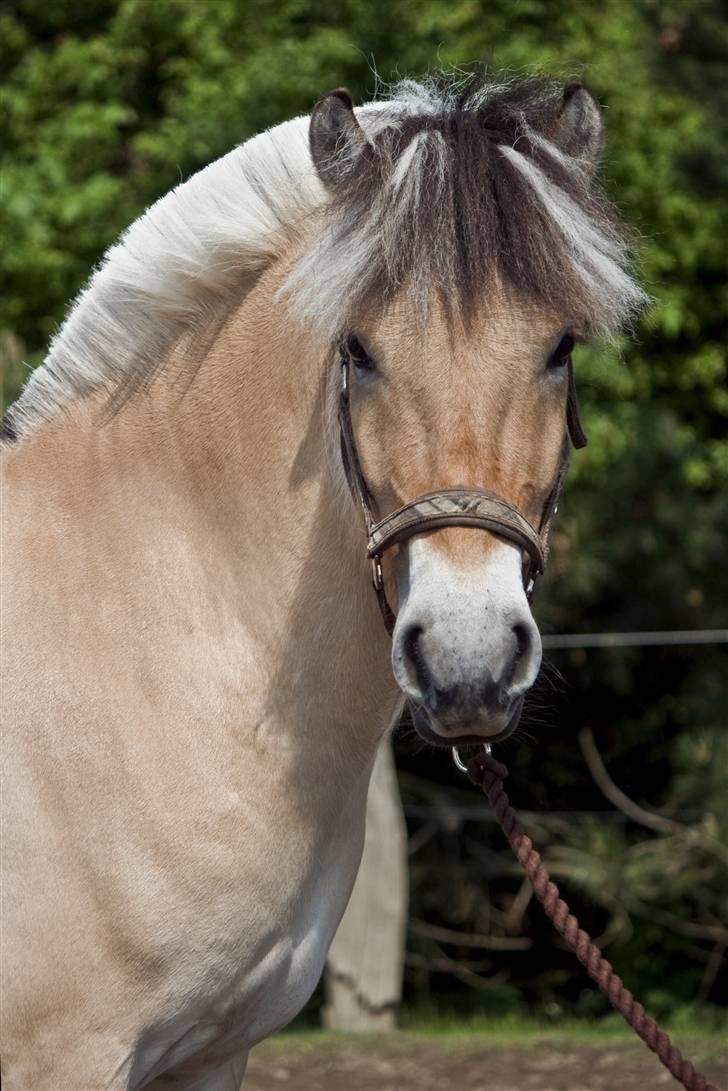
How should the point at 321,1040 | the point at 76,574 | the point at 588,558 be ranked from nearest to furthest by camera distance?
the point at 76,574 < the point at 321,1040 < the point at 588,558

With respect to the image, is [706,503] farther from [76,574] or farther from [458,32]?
[76,574]

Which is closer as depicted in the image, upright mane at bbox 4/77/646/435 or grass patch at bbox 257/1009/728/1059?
upright mane at bbox 4/77/646/435

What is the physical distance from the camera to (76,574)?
2822mm

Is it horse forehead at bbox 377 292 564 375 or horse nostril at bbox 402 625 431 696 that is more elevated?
horse forehead at bbox 377 292 564 375

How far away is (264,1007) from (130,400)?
4.13 ft

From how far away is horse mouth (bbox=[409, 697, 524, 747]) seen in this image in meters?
2.43

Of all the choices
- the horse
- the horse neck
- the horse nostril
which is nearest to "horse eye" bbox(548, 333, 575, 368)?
the horse

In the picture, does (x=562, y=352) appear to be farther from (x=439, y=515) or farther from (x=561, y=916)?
(x=561, y=916)

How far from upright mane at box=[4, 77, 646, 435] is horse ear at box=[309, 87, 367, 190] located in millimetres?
28

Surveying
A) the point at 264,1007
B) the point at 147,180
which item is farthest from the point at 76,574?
the point at 147,180

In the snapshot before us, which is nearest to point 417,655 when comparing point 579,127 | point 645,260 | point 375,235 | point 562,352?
point 562,352

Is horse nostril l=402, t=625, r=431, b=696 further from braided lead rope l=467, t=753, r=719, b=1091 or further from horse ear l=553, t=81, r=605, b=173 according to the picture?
horse ear l=553, t=81, r=605, b=173

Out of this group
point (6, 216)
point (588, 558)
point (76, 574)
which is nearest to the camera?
point (76, 574)

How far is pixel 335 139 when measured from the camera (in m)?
2.75
